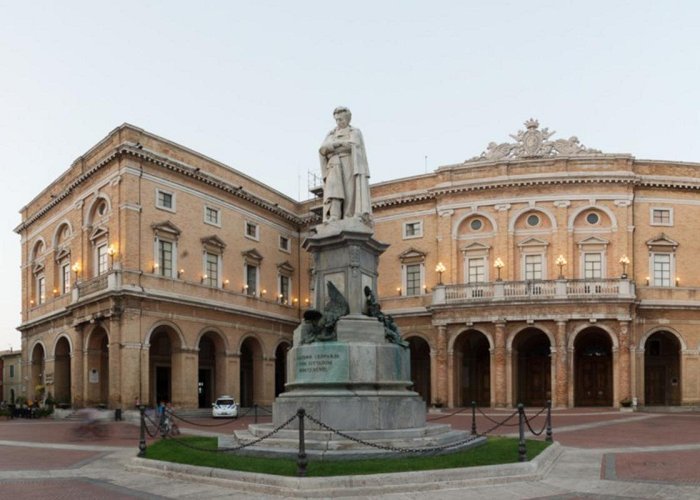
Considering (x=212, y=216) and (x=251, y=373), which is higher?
(x=212, y=216)

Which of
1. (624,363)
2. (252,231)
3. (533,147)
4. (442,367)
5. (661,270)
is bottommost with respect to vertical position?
(442,367)

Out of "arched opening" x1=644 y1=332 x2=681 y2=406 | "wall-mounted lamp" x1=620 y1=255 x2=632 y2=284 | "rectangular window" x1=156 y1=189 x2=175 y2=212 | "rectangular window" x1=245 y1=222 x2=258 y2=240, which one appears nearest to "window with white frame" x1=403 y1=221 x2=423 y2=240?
"rectangular window" x1=245 y1=222 x2=258 y2=240

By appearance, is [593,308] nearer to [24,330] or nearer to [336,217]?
[336,217]

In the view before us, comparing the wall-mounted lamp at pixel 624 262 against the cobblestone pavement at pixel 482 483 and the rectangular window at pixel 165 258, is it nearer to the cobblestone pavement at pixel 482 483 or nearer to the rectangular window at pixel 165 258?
the cobblestone pavement at pixel 482 483

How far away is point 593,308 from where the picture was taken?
4425 centimetres

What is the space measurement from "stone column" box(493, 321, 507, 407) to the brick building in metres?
0.14

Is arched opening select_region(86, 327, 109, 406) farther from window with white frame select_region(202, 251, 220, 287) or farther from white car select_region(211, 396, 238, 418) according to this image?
white car select_region(211, 396, 238, 418)

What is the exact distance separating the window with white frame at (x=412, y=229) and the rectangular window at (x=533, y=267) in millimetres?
7446

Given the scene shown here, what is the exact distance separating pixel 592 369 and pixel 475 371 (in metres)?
7.58

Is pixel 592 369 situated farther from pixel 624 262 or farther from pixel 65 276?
pixel 65 276

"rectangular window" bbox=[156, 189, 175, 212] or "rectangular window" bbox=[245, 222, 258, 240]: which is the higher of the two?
"rectangular window" bbox=[156, 189, 175, 212]

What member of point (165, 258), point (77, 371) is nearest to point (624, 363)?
point (165, 258)

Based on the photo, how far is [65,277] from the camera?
46844 mm

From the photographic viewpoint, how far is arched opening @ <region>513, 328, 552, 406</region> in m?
49.5
